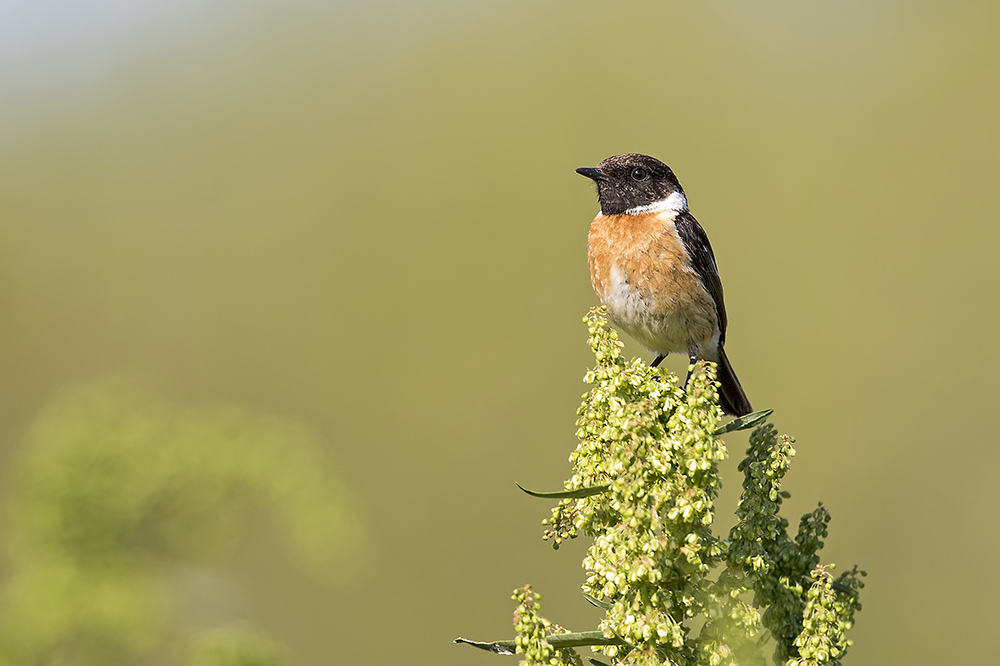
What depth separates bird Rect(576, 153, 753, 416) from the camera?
475 centimetres

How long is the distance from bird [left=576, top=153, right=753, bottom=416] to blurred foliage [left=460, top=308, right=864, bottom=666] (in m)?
2.49

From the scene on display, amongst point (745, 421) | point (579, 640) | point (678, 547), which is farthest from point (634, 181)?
point (579, 640)

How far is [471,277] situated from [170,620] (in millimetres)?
12076

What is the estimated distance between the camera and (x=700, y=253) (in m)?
4.89

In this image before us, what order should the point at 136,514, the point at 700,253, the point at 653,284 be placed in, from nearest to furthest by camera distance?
the point at 136,514, the point at 653,284, the point at 700,253

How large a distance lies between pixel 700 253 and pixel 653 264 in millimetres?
327

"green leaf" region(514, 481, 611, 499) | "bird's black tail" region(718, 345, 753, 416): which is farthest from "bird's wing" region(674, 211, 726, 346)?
"green leaf" region(514, 481, 611, 499)

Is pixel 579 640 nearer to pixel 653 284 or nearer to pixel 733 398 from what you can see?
pixel 733 398

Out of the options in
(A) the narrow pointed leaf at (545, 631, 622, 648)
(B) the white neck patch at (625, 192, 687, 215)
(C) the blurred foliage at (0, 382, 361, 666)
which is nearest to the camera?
(A) the narrow pointed leaf at (545, 631, 622, 648)

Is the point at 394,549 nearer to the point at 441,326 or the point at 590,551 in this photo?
the point at 441,326

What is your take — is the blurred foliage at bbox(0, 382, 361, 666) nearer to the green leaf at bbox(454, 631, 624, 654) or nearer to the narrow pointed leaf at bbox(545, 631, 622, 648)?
the green leaf at bbox(454, 631, 624, 654)

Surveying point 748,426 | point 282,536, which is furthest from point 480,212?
point 748,426

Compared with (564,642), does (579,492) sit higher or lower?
higher

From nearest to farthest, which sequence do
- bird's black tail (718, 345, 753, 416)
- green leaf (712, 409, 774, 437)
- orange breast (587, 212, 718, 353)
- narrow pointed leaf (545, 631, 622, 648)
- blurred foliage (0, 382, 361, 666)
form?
1. narrow pointed leaf (545, 631, 622, 648)
2. green leaf (712, 409, 774, 437)
3. blurred foliage (0, 382, 361, 666)
4. bird's black tail (718, 345, 753, 416)
5. orange breast (587, 212, 718, 353)
